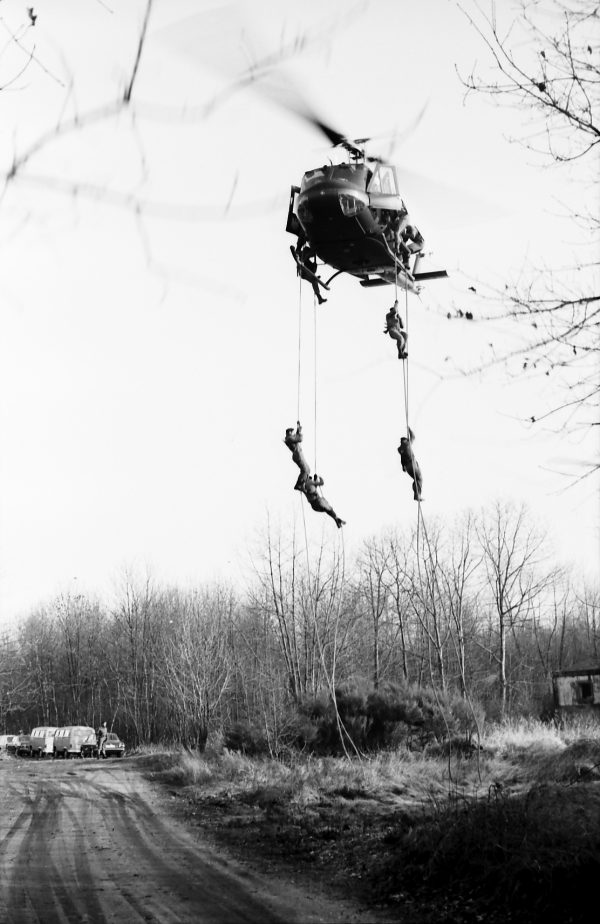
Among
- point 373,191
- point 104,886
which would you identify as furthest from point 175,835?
point 373,191

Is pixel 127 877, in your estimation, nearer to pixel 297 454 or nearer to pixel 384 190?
pixel 297 454

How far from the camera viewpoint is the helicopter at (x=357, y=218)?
9.28 metres

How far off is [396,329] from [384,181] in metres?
1.88

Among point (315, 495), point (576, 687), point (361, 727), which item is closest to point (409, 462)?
point (315, 495)

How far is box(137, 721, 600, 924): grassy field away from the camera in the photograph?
702 centimetres

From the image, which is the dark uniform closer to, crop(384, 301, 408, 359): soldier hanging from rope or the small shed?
crop(384, 301, 408, 359): soldier hanging from rope

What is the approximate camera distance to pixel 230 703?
3456 centimetres

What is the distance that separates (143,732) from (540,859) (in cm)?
4968

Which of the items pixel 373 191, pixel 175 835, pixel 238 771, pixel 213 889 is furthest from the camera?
pixel 238 771

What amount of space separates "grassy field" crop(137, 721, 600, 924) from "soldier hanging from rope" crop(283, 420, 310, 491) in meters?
3.90

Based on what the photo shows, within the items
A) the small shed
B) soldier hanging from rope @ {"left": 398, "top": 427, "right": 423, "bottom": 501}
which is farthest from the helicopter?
the small shed

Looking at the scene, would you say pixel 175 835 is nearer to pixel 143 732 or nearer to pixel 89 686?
pixel 143 732

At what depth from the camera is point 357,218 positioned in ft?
30.9

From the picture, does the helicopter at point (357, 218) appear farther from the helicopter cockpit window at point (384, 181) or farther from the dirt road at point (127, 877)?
the dirt road at point (127, 877)
